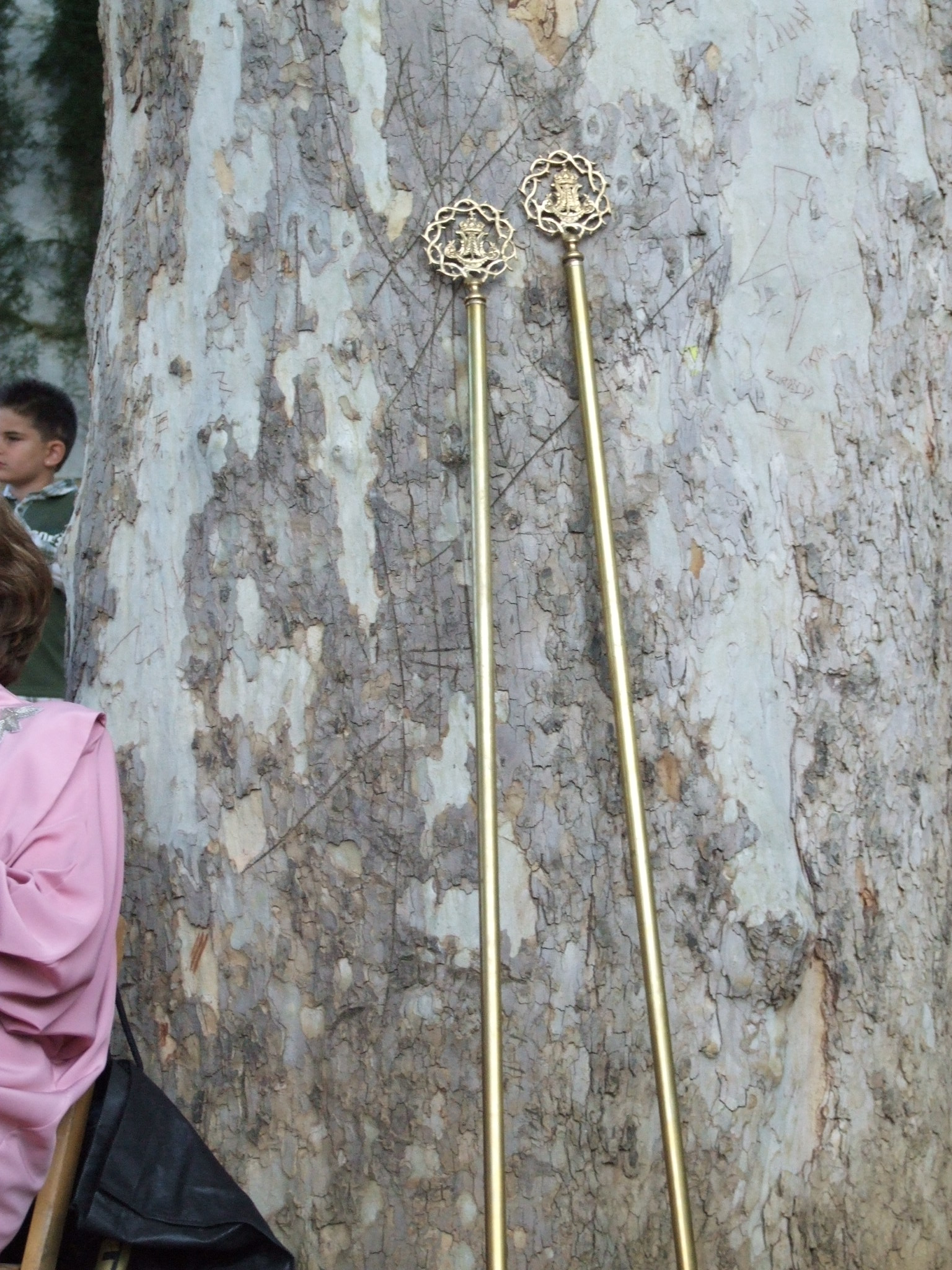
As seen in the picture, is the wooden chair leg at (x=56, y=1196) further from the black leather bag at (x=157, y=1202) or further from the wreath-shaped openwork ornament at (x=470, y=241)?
the wreath-shaped openwork ornament at (x=470, y=241)

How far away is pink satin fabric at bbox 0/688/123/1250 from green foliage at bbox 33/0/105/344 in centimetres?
354

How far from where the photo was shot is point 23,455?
314 cm

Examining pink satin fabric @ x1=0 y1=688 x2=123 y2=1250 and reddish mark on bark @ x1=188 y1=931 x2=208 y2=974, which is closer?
pink satin fabric @ x1=0 y1=688 x2=123 y2=1250

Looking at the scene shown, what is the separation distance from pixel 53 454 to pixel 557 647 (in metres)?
1.97

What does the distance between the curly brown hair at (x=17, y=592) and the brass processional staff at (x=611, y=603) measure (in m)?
0.73

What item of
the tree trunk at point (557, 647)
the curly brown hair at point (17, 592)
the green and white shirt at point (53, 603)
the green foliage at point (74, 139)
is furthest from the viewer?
the green foliage at point (74, 139)

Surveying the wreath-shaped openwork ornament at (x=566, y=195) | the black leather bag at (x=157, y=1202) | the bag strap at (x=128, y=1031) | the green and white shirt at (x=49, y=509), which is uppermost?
the wreath-shaped openwork ornament at (x=566, y=195)

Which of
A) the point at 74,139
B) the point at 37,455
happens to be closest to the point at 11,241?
the point at 74,139

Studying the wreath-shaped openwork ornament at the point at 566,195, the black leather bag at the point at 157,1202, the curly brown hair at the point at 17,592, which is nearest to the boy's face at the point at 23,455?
the curly brown hair at the point at 17,592

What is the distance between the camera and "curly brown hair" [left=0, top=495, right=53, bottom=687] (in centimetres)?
168

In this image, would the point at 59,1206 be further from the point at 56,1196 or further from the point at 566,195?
the point at 566,195

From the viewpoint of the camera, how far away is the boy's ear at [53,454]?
315 cm

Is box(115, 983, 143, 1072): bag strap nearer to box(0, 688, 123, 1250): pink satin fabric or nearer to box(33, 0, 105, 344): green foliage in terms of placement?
box(0, 688, 123, 1250): pink satin fabric

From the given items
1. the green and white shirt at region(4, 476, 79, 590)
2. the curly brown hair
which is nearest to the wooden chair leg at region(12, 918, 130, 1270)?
the curly brown hair
